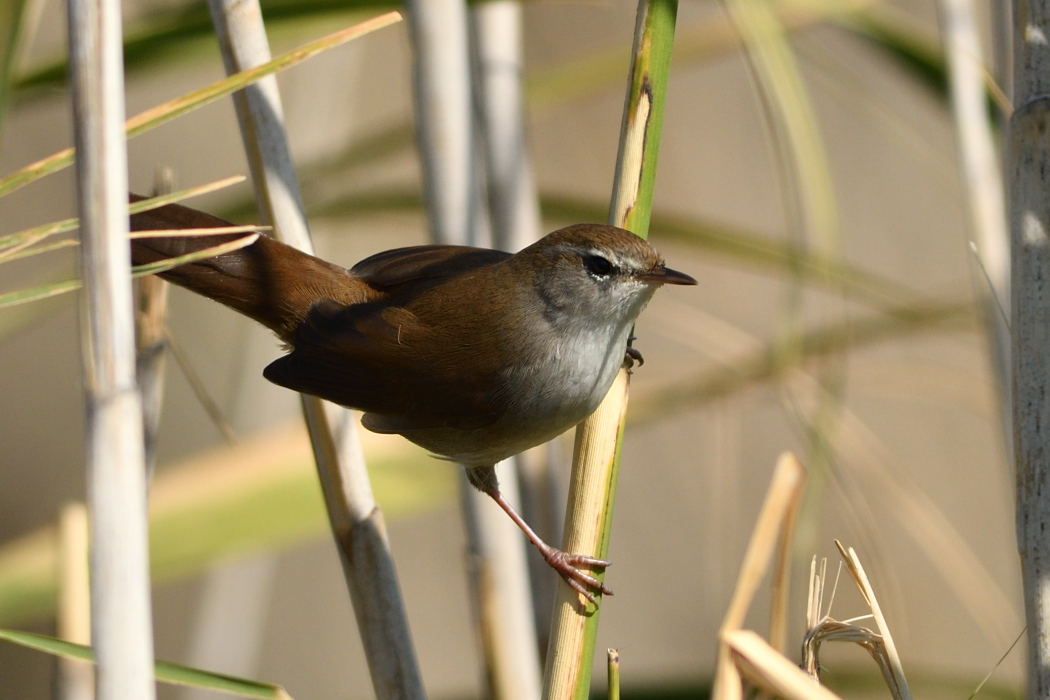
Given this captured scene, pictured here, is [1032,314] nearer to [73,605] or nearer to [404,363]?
[404,363]

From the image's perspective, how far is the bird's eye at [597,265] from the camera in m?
1.38

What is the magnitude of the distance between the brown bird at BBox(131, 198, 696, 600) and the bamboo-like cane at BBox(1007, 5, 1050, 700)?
1.78ft

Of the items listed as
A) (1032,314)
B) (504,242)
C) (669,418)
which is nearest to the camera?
(1032,314)

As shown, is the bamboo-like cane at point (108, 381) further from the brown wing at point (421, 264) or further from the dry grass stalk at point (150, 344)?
the brown wing at point (421, 264)

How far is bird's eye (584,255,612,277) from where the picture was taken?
1382 millimetres

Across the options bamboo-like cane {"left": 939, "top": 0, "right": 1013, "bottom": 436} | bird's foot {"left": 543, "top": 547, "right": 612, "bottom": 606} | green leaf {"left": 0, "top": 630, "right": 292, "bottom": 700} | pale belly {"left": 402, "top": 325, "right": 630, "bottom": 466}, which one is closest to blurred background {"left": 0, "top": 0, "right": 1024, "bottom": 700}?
bamboo-like cane {"left": 939, "top": 0, "right": 1013, "bottom": 436}

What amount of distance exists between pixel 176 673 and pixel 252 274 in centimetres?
76

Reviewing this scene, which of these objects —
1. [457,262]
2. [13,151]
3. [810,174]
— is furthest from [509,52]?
[13,151]

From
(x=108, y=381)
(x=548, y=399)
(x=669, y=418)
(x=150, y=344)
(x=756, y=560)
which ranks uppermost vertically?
(x=669, y=418)

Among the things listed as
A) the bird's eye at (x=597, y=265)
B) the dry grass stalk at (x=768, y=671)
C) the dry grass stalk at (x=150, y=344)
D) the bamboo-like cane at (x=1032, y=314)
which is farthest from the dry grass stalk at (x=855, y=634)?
the dry grass stalk at (x=150, y=344)

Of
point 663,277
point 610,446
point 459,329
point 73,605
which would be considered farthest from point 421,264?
point 73,605

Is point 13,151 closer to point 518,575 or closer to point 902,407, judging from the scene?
point 518,575

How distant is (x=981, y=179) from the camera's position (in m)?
1.54

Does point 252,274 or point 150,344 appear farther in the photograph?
point 252,274
